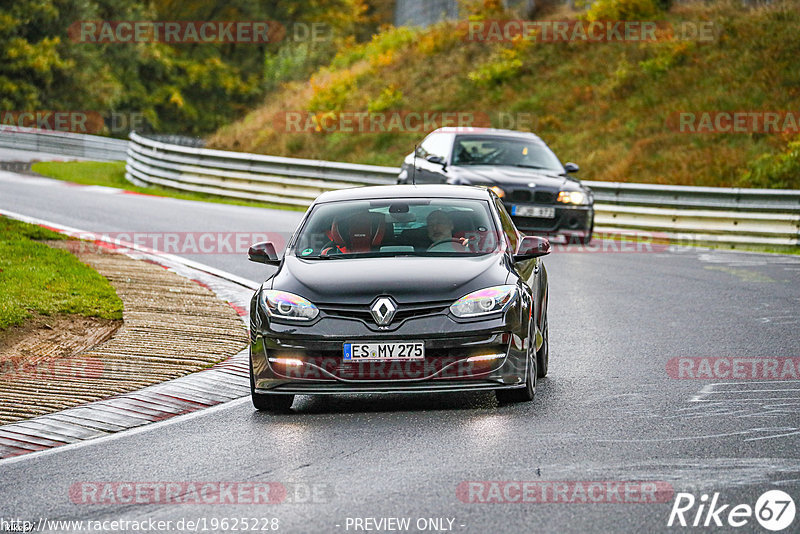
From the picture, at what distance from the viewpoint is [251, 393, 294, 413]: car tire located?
8484mm

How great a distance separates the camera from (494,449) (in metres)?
7.17

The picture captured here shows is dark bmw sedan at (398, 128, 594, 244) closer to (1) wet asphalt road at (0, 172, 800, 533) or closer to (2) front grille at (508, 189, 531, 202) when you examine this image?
(2) front grille at (508, 189, 531, 202)

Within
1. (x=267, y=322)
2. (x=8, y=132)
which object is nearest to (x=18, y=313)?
(x=267, y=322)

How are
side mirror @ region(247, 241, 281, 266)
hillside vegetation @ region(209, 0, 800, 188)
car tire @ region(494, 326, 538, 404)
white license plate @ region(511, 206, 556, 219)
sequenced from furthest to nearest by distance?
hillside vegetation @ region(209, 0, 800, 188) < white license plate @ region(511, 206, 556, 219) < side mirror @ region(247, 241, 281, 266) < car tire @ region(494, 326, 538, 404)

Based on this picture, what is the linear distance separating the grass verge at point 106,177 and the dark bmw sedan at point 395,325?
18.4 metres

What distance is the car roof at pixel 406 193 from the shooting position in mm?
9648

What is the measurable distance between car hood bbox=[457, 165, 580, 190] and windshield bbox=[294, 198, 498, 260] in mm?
9695

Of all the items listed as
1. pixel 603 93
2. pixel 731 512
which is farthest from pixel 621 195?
pixel 731 512

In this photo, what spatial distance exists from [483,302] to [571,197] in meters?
11.5

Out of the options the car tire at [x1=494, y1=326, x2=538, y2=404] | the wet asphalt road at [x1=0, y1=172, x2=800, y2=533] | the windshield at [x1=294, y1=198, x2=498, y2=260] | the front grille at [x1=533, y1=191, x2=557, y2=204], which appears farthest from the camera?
the front grille at [x1=533, y1=191, x2=557, y2=204]

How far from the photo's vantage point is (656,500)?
5996mm

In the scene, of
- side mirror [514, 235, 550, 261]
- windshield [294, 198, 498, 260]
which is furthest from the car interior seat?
side mirror [514, 235, 550, 261]

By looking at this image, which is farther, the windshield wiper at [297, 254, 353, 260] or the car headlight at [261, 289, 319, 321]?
the windshield wiper at [297, 254, 353, 260]

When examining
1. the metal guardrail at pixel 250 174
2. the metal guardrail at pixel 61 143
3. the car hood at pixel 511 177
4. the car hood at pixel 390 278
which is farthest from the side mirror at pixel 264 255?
the metal guardrail at pixel 61 143
